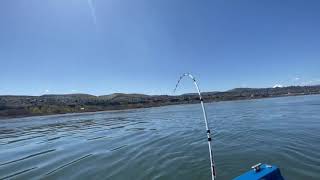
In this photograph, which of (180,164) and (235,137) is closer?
(180,164)

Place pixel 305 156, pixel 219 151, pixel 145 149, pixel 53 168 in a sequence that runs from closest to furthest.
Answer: pixel 305 156 < pixel 53 168 < pixel 219 151 < pixel 145 149

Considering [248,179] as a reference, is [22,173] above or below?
below

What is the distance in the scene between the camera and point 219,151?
55.3 ft

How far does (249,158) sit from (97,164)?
8.19 m

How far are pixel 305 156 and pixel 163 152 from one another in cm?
797

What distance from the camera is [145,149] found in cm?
1931

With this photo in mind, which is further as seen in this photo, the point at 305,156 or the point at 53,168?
the point at 53,168

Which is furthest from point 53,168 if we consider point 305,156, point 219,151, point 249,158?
point 305,156

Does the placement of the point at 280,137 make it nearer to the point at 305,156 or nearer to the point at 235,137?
the point at 235,137

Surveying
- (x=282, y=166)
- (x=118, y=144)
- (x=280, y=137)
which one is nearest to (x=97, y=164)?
(x=118, y=144)

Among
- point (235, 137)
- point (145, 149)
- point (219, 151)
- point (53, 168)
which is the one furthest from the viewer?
point (235, 137)

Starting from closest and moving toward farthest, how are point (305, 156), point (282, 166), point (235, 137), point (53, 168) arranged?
point (282, 166) < point (305, 156) < point (53, 168) < point (235, 137)

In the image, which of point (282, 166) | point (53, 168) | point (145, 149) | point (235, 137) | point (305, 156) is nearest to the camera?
point (282, 166)

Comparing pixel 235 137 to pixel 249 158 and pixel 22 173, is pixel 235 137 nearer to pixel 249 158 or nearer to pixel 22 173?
pixel 249 158
